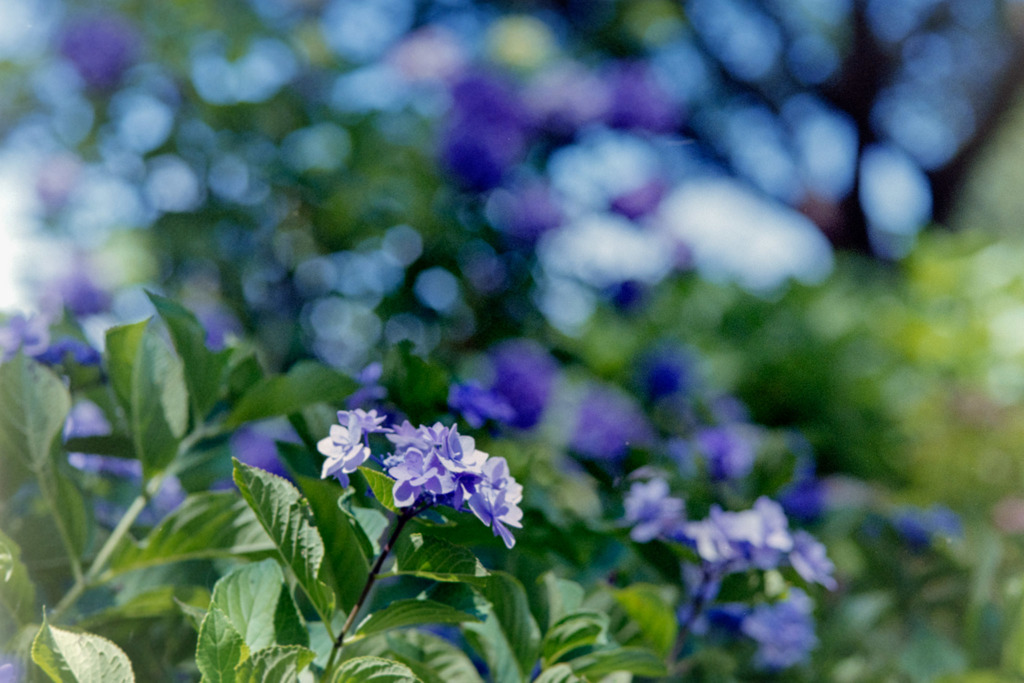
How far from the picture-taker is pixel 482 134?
154cm

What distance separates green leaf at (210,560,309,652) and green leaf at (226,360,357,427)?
12 cm

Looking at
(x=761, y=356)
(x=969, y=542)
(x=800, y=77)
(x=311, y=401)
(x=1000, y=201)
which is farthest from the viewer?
(x=1000, y=201)

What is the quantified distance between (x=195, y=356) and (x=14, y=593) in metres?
0.16

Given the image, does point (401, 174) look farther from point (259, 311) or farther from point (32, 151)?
point (32, 151)

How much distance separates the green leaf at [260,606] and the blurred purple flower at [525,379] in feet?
2.47

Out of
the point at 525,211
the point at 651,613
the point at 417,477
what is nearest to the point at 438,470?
the point at 417,477

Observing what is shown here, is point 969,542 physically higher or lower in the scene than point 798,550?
lower

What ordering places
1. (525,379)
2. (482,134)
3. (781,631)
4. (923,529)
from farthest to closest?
(482,134) → (525,379) → (923,529) → (781,631)

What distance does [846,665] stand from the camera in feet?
2.27

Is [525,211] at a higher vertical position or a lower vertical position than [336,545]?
lower

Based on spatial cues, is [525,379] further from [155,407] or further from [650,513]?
[155,407]

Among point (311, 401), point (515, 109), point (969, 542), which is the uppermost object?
point (311, 401)

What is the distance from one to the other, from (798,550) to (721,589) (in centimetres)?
6

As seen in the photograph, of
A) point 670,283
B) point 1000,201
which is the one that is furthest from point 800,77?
point 1000,201
